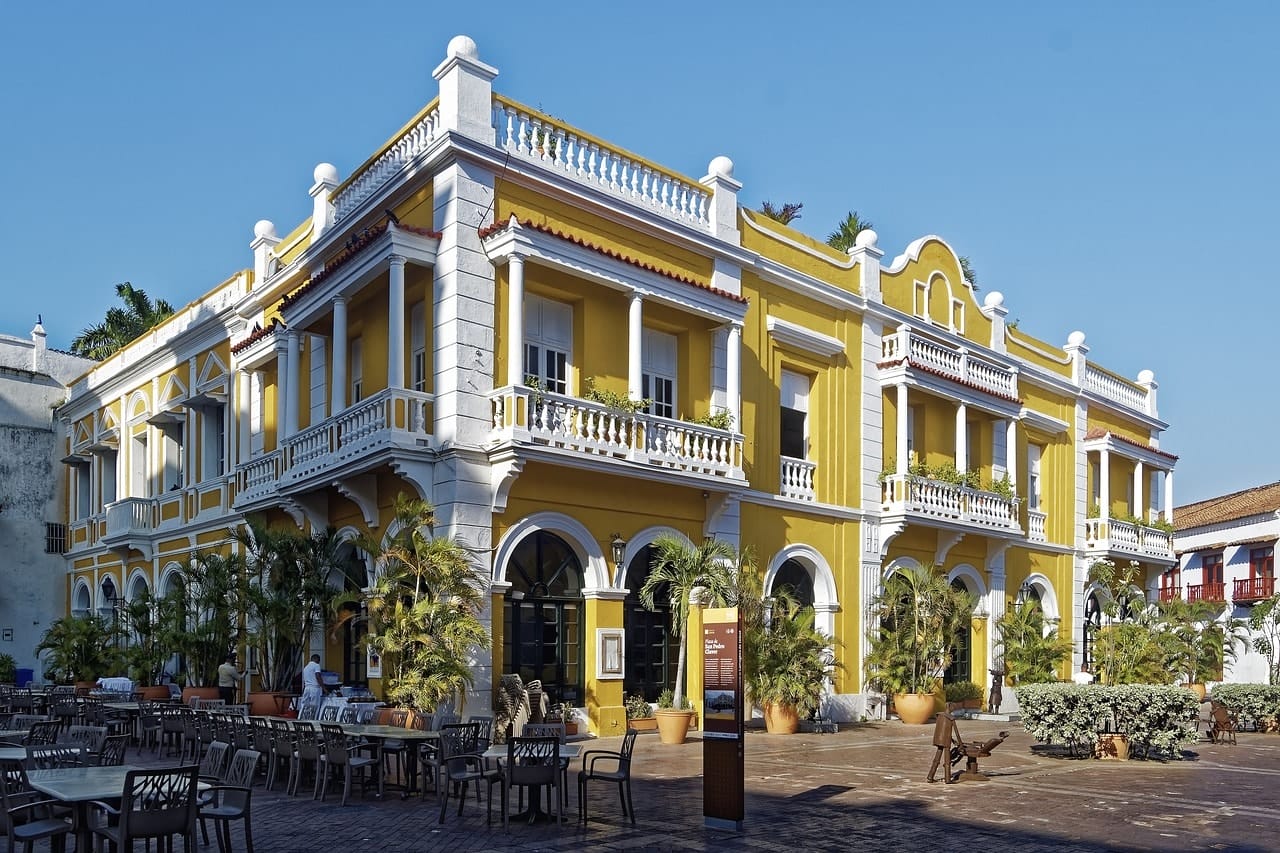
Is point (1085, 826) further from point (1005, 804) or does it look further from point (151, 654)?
point (151, 654)

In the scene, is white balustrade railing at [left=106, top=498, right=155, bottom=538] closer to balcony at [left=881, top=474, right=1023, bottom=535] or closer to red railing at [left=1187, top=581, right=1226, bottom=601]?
balcony at [left=881, top=474, right=1023, bottom=535]

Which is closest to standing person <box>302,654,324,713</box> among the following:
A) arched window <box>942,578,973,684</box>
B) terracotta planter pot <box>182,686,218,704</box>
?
terracotta planter pot <box>182,686,218,704</box>

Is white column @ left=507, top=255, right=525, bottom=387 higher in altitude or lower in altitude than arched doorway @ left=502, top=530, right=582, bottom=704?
higher

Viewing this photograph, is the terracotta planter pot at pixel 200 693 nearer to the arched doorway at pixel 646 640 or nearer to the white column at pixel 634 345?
the arched doorway at pixel 646 640

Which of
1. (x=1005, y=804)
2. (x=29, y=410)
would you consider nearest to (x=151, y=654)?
(x=29, y=410)

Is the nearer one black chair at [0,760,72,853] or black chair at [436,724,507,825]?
black chair at [0,760,72,853]

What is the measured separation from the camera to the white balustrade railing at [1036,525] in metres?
29.0

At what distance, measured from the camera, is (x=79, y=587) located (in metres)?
34.0

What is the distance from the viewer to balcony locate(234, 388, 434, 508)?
17.0m

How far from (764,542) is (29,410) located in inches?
973

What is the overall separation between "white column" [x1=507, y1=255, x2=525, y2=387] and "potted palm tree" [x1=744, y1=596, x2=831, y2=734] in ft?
21.1

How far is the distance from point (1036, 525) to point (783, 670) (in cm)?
1172

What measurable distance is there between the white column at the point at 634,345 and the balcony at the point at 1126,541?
692 inches

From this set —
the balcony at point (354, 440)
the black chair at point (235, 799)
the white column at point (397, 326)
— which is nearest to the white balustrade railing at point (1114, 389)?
the white column at point (397, 326)
